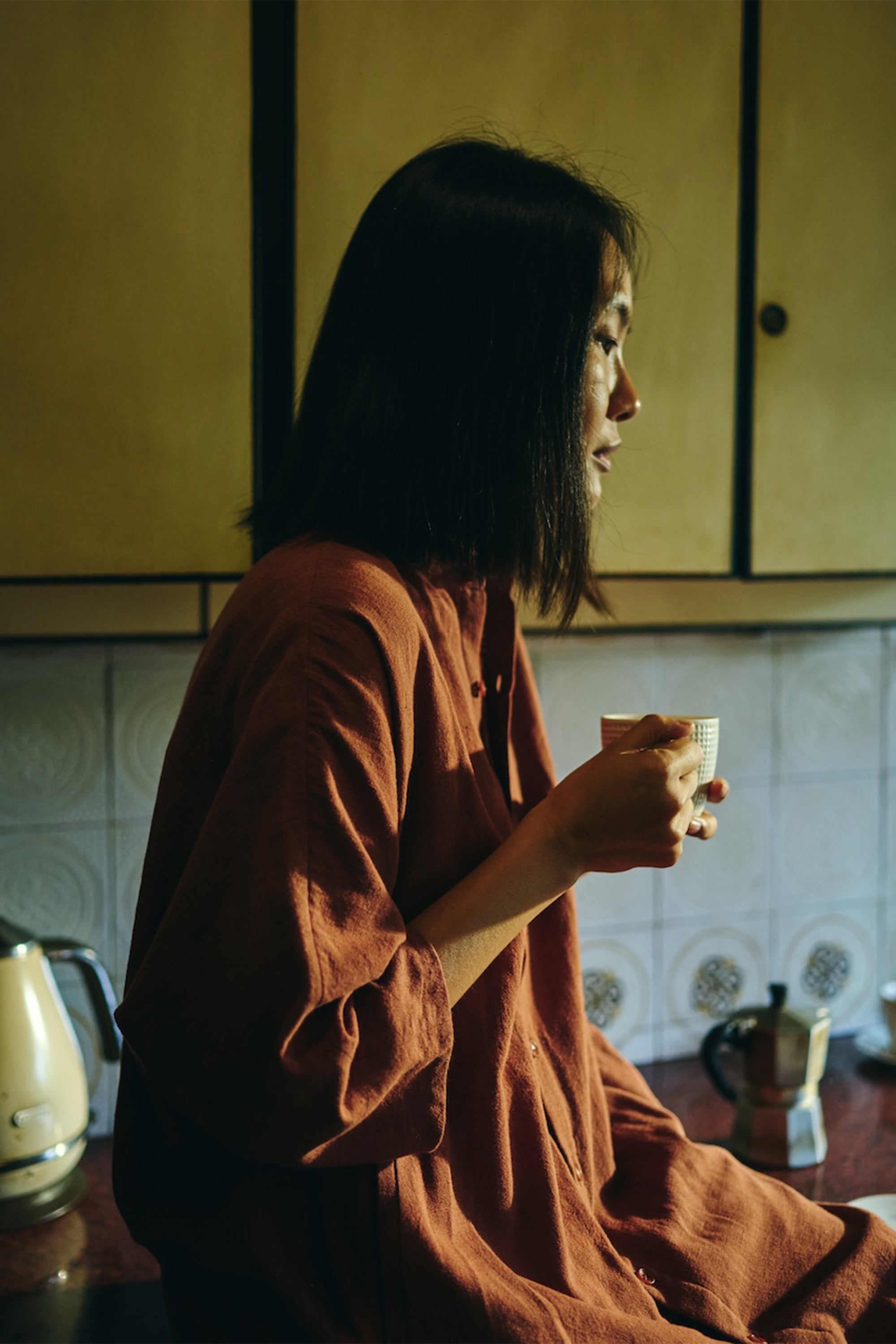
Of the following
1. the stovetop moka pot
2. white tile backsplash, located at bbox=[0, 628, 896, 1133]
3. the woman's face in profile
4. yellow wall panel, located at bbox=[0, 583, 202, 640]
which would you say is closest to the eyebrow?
the woman's face in profile

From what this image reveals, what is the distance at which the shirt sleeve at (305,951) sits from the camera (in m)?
0.62

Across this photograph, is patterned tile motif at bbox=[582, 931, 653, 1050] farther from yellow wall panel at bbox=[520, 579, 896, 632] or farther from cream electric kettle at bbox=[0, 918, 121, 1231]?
cream electric kettle at bbox=[0, 918, 121, 1231]

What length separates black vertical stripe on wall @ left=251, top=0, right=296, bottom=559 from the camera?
104 cm

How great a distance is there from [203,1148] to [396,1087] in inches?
6.4

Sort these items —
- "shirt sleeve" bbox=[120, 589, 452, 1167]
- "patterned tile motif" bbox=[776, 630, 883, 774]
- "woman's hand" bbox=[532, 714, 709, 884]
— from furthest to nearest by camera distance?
1. "patterned tile motif" bbox=[776, 630, 883, 774]
2. "woman's hand" bbox=[532, 714, 709, 884]
3. "shirt sleeve" bbox=[120, 589, 452, 1167]

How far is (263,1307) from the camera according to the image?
0.74 metres

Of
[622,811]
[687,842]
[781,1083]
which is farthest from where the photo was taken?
[687,842]

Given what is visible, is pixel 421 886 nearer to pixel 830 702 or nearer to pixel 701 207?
pixel 701 207

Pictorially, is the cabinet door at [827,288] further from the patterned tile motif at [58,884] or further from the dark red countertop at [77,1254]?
the dark red countertop at [77,1254]

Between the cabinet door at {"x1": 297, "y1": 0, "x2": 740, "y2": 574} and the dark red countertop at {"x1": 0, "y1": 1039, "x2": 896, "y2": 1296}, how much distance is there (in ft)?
2.19

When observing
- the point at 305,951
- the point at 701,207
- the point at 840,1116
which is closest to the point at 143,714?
the point at 305,951

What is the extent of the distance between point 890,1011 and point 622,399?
1.05m

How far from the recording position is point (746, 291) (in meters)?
1.25

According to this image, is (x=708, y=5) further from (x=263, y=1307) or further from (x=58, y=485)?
(x=263, y=1307)
